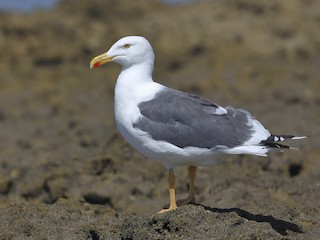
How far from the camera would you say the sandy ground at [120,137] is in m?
7.03

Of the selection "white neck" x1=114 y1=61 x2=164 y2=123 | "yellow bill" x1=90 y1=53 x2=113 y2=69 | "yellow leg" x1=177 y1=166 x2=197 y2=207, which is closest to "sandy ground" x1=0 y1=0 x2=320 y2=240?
"yellow leg" x1=177 y1=166 x2=197 y2=207

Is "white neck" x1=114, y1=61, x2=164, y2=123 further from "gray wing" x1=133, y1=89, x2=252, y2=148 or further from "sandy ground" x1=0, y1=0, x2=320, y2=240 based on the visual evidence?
"sandy ground" x1=0, y1=0, x2=320, y2=240

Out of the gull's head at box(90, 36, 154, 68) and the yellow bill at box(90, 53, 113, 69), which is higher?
the gull's head at box(90, 36, 154, 68)

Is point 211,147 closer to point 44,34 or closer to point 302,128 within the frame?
point 302,128

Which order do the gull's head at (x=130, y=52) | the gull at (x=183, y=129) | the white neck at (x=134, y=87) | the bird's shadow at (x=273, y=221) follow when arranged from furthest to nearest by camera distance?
the gull's head at (x=130, y=52) < the white neck at (x=134, y=87) < the gull at (x=183, y=129) < the bird's shadow at (x=273, y=221)

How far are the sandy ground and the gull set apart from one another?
0.50 m

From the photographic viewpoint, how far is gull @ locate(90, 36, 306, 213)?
701 cm

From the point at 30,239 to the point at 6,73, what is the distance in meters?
12.2

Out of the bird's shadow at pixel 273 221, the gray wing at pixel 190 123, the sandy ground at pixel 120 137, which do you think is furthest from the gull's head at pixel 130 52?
the bird's shadow at pixel 273 221

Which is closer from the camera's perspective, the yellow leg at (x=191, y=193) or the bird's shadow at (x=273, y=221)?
the bird's shadow at (x=273, y=221)

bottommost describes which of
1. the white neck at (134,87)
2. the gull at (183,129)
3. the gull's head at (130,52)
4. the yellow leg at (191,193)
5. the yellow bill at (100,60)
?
the yellow leg at (191,193)

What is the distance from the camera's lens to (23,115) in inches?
627

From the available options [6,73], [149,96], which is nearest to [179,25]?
[6,73]

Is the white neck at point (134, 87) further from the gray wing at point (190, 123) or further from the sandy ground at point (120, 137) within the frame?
the sandy ground at point (120, 137)
